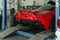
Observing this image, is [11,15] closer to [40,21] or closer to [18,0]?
[18,0]

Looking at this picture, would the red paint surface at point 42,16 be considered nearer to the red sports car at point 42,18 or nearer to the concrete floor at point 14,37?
the red sports car at point 42,18

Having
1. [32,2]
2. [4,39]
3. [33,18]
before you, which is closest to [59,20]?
[33,18]

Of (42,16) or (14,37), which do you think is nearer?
(42,16)

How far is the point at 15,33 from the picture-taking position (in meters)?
7.24

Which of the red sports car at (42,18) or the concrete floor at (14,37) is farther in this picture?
the concrete floor at (14,37)

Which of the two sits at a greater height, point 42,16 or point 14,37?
point 42,16

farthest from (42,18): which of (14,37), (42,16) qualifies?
(14,37)

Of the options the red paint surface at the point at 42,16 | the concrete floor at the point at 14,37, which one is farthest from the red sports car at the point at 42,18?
the concrete floor at the point at 14,37

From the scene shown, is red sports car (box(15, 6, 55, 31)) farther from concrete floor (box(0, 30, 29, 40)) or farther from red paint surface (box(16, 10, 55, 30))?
concrete floor (box(0, 30, 29, 40))

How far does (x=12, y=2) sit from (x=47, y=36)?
6.09 m

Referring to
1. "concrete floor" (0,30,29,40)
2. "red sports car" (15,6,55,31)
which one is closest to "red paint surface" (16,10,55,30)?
"red sports car" (15,6,55,31)

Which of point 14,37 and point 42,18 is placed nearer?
point 42,18

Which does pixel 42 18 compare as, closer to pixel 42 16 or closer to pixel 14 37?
pixel 42 16

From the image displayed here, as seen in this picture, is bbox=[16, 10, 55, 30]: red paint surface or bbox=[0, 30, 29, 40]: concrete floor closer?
bbox=[16, 10, 55, 30]: red paint surface
